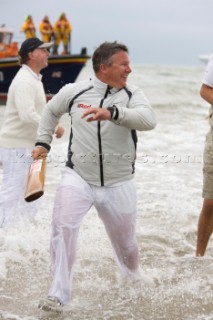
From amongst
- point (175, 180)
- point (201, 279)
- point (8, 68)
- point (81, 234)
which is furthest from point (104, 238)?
point (8, 68)

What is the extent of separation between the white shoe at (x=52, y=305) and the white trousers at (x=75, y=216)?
0.13ft

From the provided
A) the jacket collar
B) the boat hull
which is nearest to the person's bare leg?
the jacket collar

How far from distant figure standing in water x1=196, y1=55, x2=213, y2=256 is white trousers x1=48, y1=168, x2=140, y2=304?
102 cm

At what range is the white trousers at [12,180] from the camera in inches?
239

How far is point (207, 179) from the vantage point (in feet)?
17.7

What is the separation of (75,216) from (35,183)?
0.39 meters

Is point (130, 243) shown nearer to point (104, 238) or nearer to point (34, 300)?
point (34, 300)

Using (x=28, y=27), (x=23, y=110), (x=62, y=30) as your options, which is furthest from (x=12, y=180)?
(x=28, y=27)

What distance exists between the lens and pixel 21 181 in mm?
6137

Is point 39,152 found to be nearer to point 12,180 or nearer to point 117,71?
point 117,71

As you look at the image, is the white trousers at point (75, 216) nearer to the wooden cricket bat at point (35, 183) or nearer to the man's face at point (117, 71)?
the wooden cricket bat at point (35, 183)

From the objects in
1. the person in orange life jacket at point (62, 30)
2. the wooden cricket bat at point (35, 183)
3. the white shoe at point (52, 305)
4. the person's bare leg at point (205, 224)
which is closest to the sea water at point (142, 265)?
the white shoe at point (52, 305)

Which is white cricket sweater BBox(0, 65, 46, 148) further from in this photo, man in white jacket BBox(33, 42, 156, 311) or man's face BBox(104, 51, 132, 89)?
man's face BBox(104, 51, 132, 89)

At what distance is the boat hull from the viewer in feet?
75.2
